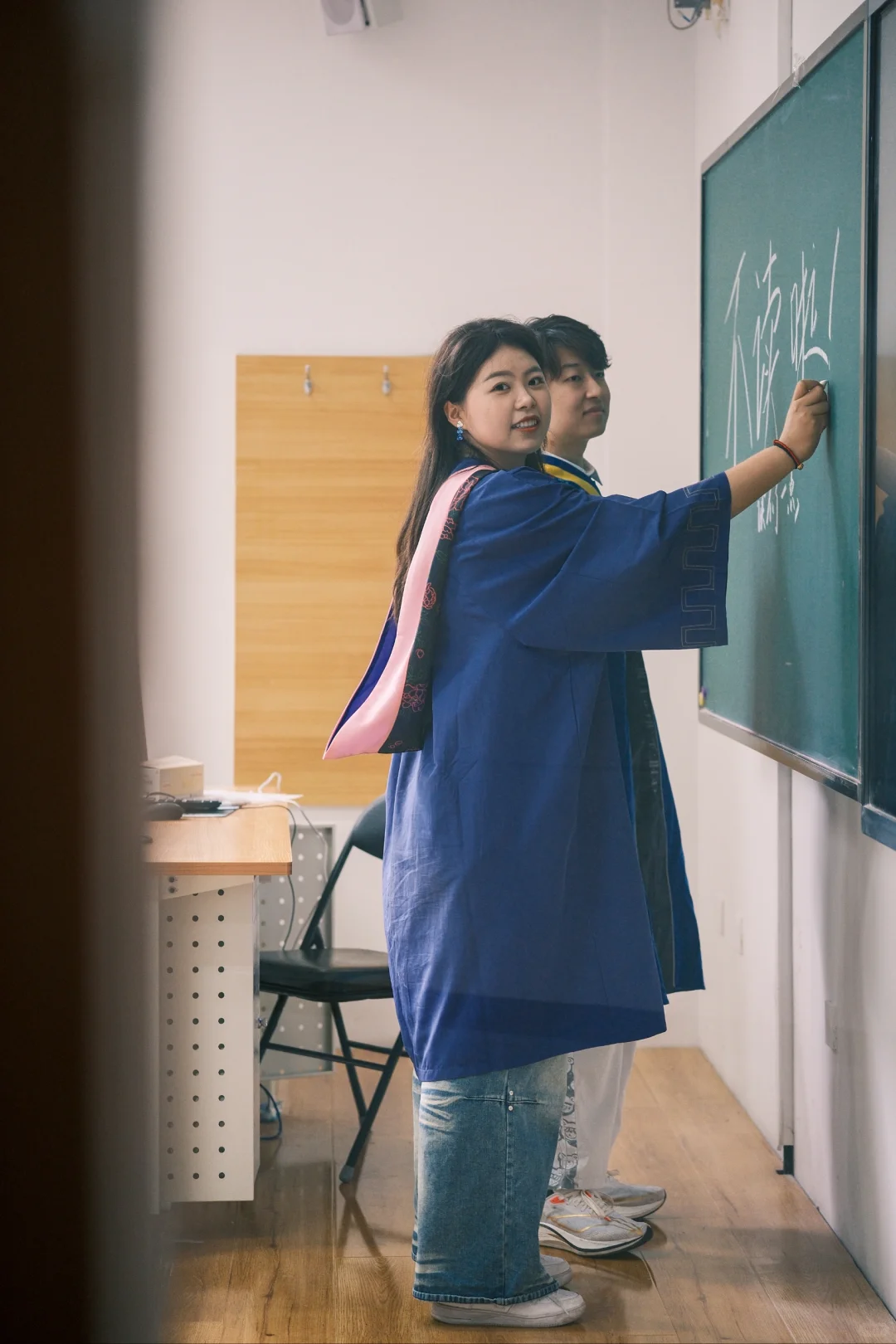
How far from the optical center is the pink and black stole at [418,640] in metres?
1.62

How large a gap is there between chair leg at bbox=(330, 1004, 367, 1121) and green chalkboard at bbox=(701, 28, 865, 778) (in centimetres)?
86

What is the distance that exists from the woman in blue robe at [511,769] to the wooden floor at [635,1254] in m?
0.08

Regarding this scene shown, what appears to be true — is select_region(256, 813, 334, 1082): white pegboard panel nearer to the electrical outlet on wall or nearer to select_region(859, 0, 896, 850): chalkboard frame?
the electrical outlet on wall

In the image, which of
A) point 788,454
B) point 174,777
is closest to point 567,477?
point 788,454

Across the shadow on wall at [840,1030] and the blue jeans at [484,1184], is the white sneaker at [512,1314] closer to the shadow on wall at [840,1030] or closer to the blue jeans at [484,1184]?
the blue jeans at [484,1184]

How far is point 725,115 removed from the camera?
1680mm

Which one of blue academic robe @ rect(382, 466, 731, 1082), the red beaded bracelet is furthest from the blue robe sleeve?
the red beaded bracelet


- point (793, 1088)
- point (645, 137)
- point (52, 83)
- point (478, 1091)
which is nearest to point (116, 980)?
point (52, 83)

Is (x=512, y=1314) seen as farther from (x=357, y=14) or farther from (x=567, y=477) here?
(x=357, y=14)

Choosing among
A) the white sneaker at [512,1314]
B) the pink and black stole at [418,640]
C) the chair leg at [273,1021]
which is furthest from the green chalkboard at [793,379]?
the chair leg at [273,1021]

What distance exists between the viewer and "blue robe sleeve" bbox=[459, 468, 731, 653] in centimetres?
152

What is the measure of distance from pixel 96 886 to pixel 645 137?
1389 mm

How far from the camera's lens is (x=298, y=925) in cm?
260

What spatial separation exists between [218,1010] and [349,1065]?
320 mm
